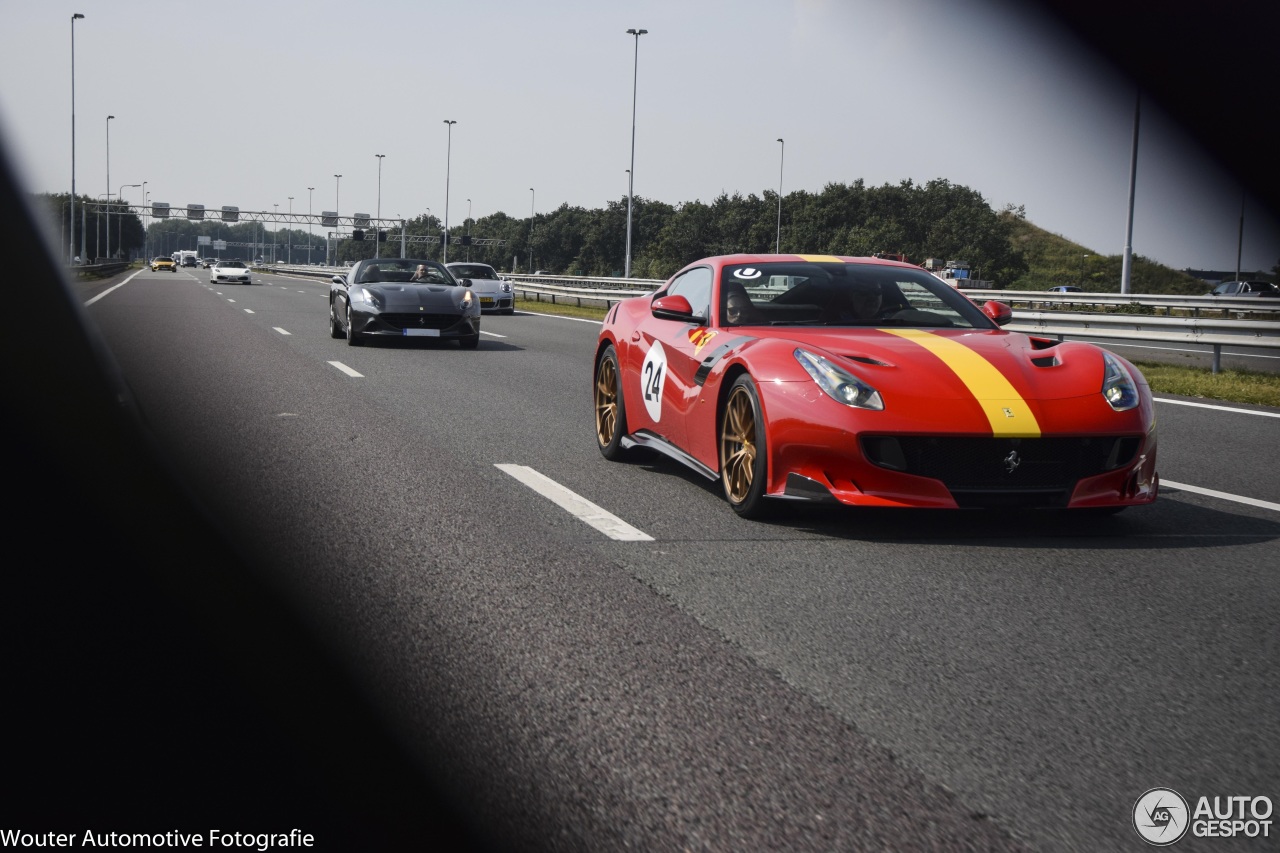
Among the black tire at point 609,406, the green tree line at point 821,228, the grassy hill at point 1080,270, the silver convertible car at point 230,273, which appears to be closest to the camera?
the black tire at point 609,406

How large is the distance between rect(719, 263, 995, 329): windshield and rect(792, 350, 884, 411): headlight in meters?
1.01


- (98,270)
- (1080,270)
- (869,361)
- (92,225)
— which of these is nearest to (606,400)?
(869,361)

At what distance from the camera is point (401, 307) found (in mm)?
16938

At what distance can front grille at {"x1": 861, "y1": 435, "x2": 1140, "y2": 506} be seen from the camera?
17.4ft

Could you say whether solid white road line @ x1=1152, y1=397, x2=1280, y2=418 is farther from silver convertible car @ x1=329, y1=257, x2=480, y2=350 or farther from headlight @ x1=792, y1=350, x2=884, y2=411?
silver convertible car @ x1=329, y1=257, x2=480, y2=350

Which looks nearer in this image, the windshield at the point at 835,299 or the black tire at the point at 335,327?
the windshield at the point at 835,299

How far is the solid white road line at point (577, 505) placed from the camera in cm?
551

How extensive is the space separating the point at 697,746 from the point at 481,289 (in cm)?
2831

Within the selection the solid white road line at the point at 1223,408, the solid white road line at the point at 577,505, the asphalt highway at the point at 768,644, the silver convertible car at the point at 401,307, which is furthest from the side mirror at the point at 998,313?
the silver convertible car at the point at 401,307

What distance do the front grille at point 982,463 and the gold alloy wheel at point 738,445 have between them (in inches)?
26.7

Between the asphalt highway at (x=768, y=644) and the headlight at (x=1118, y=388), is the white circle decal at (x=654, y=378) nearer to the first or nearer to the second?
the asphalt highway at (x=768, y=644)

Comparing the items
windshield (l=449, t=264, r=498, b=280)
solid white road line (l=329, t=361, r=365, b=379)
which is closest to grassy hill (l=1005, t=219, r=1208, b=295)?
windshield (l=449, t=264, r=498, b=280)

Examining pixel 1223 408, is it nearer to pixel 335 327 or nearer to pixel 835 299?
pixel 835 299

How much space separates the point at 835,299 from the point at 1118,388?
1627 mm
